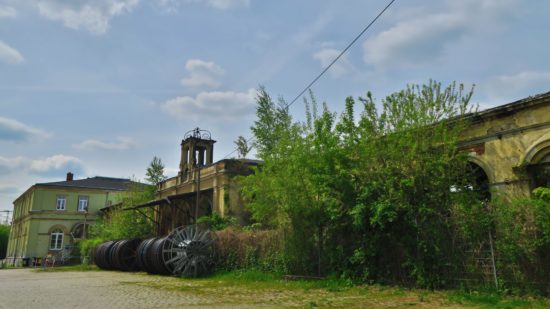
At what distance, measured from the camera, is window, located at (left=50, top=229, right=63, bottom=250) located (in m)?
49.9

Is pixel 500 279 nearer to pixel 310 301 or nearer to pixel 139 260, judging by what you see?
pixel 310 301

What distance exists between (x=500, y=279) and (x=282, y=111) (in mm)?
23160

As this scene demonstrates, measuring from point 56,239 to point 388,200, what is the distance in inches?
A: 1916

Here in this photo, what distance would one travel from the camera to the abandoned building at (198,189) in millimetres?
24578

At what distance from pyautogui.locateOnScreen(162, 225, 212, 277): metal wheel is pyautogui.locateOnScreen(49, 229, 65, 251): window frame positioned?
124 feet

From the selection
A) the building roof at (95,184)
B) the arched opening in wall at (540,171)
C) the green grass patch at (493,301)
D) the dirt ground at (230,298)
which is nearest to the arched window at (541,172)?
the arched opening in wall at (540,171)

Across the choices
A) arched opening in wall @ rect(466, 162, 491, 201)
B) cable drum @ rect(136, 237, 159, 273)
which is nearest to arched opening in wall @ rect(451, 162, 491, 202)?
arched opening in wall @ rect(466, 162, 491, 201)

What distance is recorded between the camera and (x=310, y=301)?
967 cm

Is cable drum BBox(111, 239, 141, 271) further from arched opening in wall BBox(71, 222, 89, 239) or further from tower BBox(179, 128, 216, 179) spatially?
arched opening in wall BBox(71, 222, 89, 239)

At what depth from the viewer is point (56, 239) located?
165ft

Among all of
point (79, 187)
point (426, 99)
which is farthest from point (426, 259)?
point (79, 187)

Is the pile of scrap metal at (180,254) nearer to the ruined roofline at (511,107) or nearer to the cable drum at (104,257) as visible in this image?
the cable drum at (104,257)

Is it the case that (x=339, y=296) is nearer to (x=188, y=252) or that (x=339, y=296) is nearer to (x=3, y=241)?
(x=188, y=252)

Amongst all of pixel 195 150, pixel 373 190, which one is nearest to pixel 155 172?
pixel 195 150
